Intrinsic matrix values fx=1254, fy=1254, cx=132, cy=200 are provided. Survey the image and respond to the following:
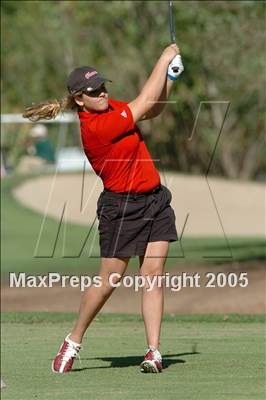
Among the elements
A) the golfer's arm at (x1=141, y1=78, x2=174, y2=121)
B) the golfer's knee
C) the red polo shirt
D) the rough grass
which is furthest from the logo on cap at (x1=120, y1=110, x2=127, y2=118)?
the rough grass

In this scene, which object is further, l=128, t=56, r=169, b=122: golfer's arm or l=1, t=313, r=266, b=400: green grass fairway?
l=128, t=56, r=169, b=122: golfer's arm

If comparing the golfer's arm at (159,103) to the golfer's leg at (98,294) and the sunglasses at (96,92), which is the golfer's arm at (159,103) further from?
the golfer's leg at (98,294)

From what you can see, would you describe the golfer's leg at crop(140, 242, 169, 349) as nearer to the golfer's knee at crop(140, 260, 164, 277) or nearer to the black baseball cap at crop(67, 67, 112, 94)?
the golfer's knee at crop(140, 260, 164, 277)

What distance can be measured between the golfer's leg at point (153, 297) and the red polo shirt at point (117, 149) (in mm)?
449

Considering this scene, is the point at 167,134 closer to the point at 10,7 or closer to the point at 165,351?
the point at 10,7

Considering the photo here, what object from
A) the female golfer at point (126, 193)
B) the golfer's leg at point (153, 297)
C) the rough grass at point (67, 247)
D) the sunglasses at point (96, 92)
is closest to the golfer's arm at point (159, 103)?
the female golfer at point (126, 193)

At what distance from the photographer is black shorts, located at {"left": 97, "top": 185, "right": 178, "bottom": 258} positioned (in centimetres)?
913

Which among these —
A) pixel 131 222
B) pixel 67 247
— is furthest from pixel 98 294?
pixel 67 247

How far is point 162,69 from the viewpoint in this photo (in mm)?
9078

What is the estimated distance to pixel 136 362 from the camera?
966 cm

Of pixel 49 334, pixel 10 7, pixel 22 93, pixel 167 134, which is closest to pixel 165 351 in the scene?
pixel 49 334

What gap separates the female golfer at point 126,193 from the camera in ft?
29.4

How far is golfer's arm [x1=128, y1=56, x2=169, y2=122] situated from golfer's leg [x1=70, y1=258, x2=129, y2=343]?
1.10 m

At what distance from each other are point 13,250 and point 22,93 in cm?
2553
